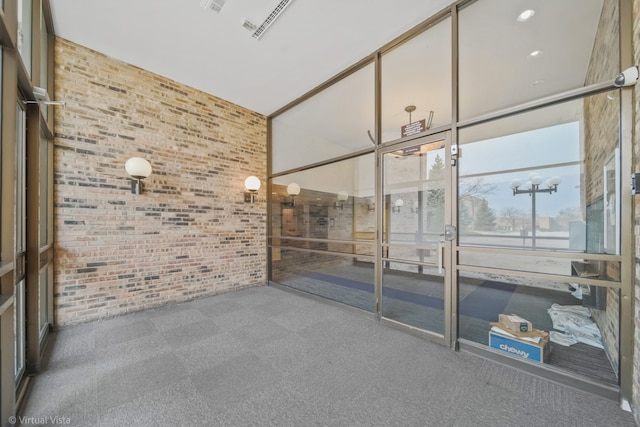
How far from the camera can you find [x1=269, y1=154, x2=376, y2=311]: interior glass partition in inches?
150

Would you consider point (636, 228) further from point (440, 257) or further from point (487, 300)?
point (487, 300)

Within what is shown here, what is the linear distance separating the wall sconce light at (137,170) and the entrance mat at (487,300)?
481 cm

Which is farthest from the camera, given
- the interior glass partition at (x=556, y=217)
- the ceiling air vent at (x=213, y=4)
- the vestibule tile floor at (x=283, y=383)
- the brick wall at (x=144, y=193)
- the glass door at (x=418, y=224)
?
the brick wall at (x=144, y=193)

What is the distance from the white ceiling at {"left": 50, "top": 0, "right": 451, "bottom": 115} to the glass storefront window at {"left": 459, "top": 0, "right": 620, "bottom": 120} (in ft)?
1.86

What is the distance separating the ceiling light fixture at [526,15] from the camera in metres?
2.56

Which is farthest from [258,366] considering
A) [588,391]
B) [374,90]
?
[374,90]

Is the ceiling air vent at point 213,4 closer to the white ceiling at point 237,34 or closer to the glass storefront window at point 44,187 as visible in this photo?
the white ceiling at point 237,34

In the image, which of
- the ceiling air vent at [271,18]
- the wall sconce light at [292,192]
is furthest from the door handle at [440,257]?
the ceiling air vent at [271,18]

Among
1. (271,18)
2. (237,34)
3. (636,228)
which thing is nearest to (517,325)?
(636,228)

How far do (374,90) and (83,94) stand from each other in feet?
13.4

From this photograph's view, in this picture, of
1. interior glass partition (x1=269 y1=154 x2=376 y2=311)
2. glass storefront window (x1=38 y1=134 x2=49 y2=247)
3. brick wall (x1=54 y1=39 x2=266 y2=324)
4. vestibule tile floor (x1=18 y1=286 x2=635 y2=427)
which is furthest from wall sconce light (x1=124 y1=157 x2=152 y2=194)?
interior glass partition (x1=269 y1=154 x2=376 y2=311)

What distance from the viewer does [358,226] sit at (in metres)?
3.89

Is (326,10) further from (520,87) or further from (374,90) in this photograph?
(520,87)

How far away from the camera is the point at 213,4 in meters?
2.74
